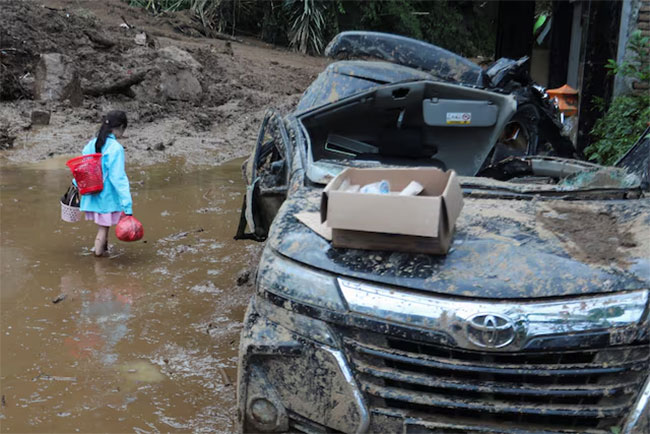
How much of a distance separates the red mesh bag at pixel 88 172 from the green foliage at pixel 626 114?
5.12 meters

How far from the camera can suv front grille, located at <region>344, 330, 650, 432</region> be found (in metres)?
2.67

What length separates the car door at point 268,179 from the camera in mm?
4477

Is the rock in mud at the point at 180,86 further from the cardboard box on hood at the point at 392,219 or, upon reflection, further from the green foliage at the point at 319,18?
the cardboard box on hood at the point at 392,219

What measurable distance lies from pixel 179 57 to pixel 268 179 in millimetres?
11221

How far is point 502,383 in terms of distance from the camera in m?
2.70

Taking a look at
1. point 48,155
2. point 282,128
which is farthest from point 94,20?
point 282,128

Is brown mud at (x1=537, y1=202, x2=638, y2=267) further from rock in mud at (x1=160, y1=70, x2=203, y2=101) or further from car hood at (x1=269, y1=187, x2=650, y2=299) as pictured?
rock in mud at (x1=160, y1=70, x2=203, y2=101)

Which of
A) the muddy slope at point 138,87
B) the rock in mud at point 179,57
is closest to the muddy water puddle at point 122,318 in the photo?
the muddy slope at point 138,87

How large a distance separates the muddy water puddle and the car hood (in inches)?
53.0

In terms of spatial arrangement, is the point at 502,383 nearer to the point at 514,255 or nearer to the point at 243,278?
the point at 514,255

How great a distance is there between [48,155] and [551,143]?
7431 mm

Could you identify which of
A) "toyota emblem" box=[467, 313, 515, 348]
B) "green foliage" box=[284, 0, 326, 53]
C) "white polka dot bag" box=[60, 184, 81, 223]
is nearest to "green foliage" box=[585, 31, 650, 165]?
"white polka dot bag" box=[60, 184, 81, 223]

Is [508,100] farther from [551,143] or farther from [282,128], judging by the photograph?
[282,128]

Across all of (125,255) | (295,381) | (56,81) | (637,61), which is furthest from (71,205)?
(56,81)
